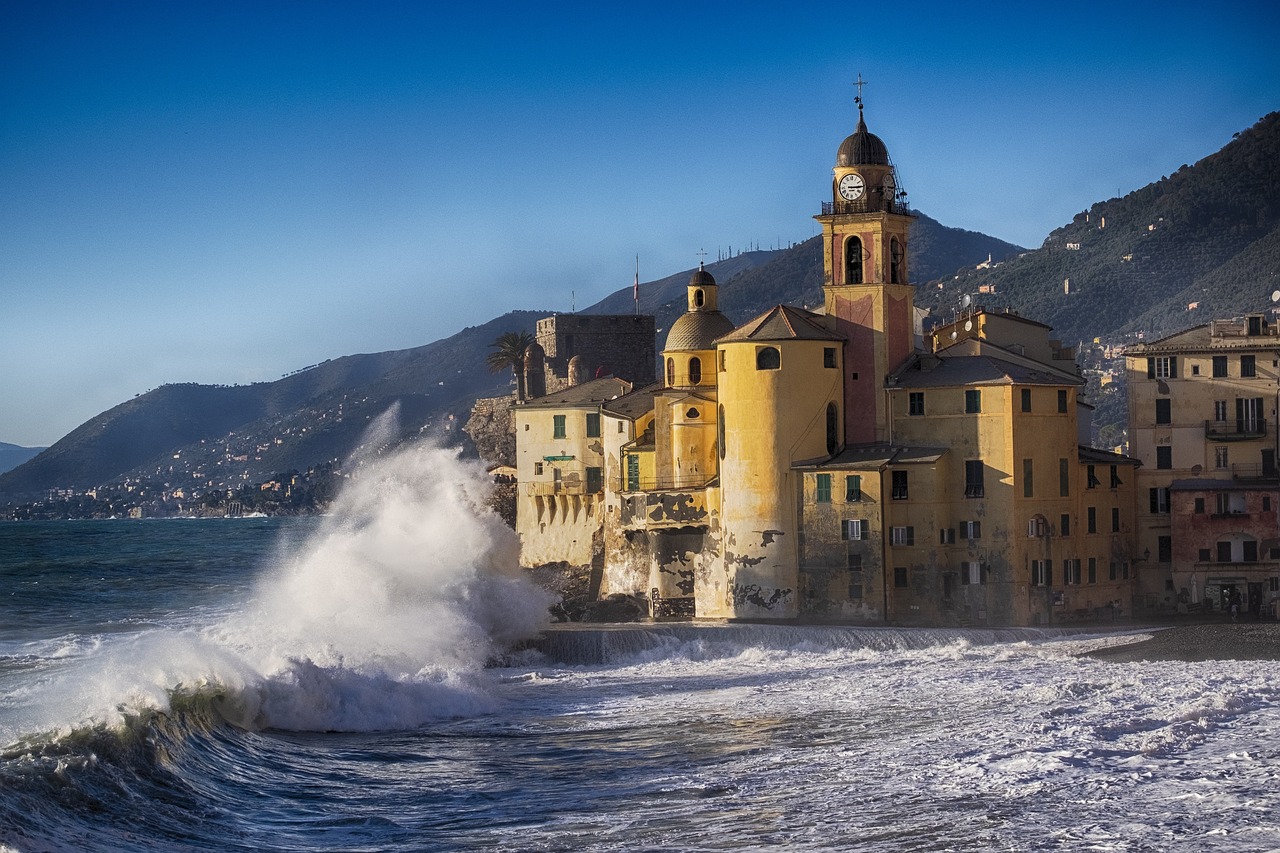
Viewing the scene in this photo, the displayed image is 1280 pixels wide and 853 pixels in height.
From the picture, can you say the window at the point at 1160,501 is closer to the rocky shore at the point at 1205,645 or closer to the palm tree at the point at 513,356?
the rocky shore at the point at 1205,645

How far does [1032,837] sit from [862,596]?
26.5 m

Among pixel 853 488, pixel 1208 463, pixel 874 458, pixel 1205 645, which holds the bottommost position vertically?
pixel 1205 645

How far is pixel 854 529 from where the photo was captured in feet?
174

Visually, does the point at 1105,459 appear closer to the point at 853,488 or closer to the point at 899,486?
the point at 899,486

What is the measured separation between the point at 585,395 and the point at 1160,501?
82.9 feet

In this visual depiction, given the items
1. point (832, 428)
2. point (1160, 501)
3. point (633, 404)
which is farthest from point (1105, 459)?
point (633, 404)

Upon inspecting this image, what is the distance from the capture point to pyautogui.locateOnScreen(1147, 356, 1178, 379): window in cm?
5691

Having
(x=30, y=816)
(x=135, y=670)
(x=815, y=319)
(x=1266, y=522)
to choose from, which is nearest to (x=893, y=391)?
(x=815, y=319)

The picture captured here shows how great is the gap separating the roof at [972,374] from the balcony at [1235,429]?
4336 millimetres

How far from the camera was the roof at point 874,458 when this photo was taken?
174 ft

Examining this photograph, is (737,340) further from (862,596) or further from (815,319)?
(862,596)

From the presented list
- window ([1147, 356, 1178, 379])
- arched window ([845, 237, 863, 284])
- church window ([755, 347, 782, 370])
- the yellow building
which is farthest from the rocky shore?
arched window ([845, 237, 863, 284])

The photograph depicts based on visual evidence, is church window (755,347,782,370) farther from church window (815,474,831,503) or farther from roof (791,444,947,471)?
church window (815,474,831,503)

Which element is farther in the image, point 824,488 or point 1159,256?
point 1159,256
